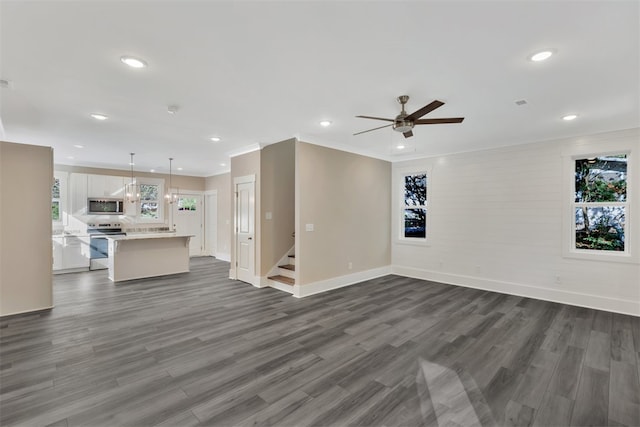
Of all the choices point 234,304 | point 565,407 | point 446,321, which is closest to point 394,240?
point 446,321

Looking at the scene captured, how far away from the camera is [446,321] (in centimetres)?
389

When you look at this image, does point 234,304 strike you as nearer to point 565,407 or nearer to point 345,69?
point 345,69

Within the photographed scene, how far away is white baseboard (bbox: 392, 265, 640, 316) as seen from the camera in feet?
13.9

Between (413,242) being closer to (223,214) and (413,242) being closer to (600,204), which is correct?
(600,204)

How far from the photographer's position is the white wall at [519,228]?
432 cm

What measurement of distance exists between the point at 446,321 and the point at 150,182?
8583 millimetres

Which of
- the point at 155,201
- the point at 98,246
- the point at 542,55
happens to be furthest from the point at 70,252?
the point at 542,55

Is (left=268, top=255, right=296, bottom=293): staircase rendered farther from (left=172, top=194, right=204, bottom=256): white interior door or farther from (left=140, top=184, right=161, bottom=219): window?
(left=140, top=184, right=161, bottom=219): window

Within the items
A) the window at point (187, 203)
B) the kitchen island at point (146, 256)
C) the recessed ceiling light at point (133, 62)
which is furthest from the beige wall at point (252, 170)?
the window at point (187, 203)

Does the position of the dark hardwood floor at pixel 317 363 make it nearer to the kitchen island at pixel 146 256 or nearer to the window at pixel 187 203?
the kitchen island at pixel 146 256

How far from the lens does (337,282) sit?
18.3 ft

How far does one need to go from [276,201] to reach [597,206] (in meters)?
5.41

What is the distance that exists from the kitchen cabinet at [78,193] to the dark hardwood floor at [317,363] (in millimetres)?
3685

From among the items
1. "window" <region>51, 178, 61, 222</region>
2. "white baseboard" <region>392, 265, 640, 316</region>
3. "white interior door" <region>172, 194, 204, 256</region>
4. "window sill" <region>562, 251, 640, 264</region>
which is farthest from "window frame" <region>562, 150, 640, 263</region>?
"window" <region>51, 178, 61, 222</region>
